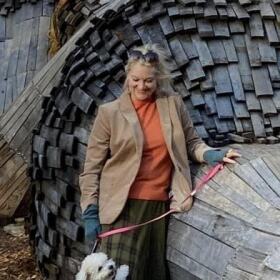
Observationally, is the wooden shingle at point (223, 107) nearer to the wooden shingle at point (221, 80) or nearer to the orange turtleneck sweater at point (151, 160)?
the wooden shingle at point (221, 80)

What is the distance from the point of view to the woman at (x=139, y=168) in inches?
→ 156

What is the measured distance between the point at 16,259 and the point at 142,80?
A: 3.12 meters

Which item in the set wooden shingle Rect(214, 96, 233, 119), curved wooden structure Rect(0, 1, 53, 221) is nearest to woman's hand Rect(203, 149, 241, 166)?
wooden shingle Rect(214, 96, 233, 119)

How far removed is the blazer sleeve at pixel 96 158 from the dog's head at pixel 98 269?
37cm

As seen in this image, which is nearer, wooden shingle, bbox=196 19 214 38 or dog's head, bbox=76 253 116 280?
dog's head, bbox=76 253 116 280

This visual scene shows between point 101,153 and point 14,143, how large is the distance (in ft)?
8.35

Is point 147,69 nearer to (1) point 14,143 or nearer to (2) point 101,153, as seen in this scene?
(2) point 101,153

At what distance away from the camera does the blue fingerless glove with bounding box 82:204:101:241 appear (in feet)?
13.2

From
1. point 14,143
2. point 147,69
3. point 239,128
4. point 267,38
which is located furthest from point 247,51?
point 14,143

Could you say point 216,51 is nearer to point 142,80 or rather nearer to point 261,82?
point 261,82

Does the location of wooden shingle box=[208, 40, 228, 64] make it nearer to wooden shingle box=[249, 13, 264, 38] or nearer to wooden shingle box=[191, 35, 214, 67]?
wooden shingle box=[191, 35, 214, 67]

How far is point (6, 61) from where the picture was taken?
8703mm

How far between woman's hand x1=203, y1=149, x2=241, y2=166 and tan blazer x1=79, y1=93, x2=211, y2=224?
54 millimetres

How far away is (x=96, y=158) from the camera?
403cm
